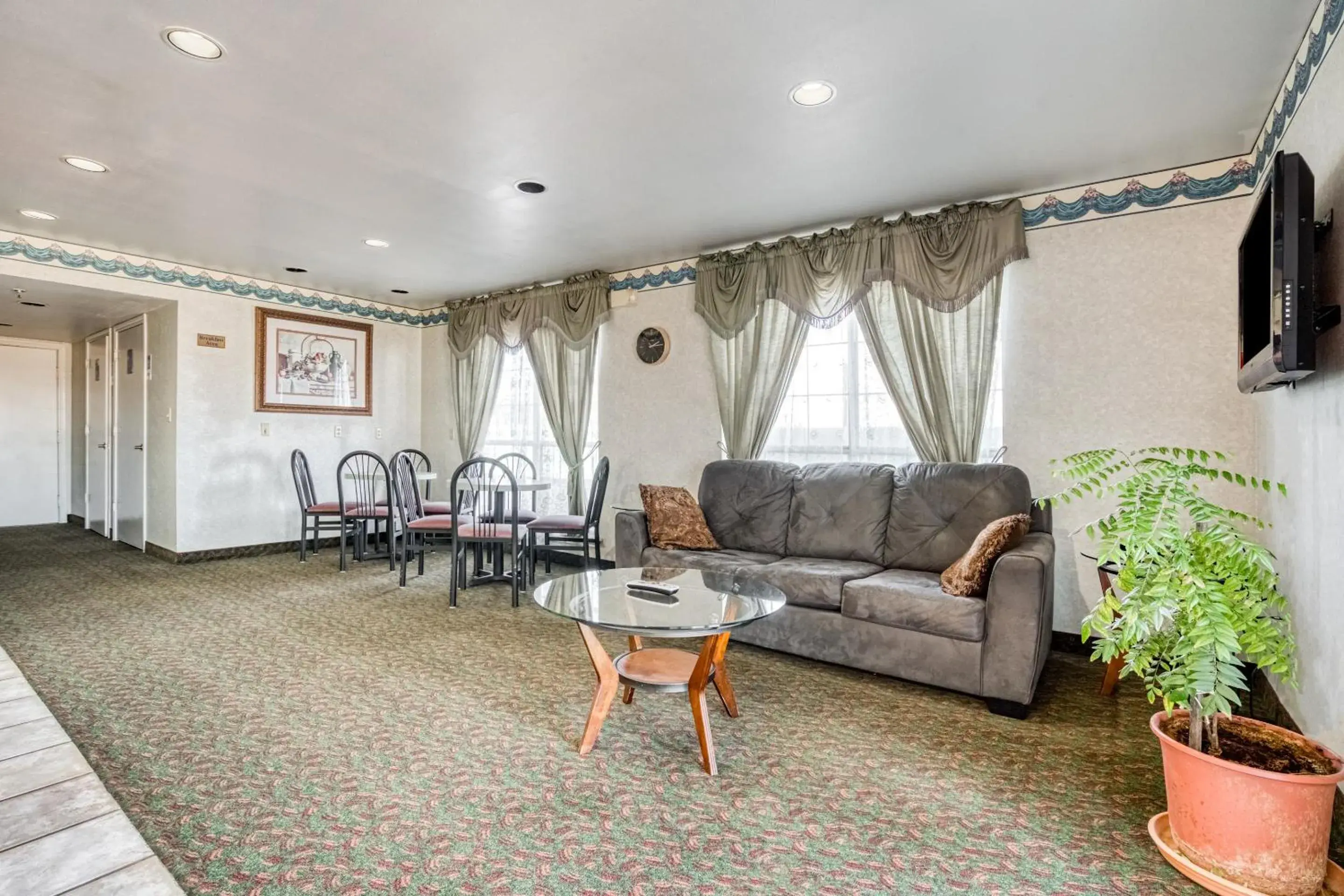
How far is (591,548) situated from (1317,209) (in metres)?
4.68

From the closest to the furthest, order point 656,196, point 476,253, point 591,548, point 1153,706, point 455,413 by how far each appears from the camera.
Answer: point 1153,706, point 656,196, point 476,253, point 591,548, point 455,413

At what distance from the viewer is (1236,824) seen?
5.06ft

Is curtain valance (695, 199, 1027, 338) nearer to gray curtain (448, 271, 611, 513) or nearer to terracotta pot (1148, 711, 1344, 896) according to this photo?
gray curtain (448, 271, 611, 513)

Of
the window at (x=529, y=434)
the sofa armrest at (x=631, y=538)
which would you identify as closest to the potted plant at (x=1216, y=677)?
the sofa armrest at (x=631, y=538)

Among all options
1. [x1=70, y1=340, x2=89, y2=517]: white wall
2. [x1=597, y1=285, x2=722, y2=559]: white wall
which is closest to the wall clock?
[x1=597, y1=285, x2=722, y2=559]: white wall

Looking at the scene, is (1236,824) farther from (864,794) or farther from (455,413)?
(455,413)

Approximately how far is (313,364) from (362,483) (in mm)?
1235

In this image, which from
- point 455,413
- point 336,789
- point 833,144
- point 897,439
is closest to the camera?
point 336,789

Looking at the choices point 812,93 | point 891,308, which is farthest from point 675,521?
point 812,93

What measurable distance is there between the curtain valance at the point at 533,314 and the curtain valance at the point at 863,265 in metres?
1.00

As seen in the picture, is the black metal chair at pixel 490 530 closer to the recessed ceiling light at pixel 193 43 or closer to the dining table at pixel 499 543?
the dining table at pixel 499 543

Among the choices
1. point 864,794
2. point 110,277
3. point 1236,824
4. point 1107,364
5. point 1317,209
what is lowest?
point 864,794

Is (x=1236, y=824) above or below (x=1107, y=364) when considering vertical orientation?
below

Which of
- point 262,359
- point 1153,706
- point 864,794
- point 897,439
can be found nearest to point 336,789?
point 864,794
